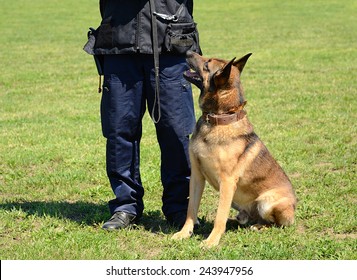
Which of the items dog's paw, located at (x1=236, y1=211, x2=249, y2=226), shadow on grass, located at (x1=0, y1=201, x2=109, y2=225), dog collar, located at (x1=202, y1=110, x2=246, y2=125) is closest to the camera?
dog collar, located at (x1=202, y1=110, x2=246, y2=125)

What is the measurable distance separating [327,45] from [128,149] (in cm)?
1547

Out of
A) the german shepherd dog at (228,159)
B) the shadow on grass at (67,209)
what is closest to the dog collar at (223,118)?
the german shepherd dog at (228,159)

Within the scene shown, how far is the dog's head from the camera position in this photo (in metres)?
5.27

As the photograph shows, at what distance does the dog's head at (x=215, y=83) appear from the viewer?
207 inches

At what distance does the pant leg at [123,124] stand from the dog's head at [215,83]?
54 centimetres

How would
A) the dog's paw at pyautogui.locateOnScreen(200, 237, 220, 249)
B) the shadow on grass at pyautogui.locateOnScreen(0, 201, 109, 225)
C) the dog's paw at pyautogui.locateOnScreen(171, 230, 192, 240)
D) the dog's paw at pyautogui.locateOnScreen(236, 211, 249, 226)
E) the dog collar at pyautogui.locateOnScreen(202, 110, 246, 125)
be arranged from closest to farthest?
the dog's paw at pyautogui.locateOnScreen(200, 237, 220, 249), the dog collar at pyautogui.locateOnScreen(202, 110, 246, 125), the dog's paw at pyautogui.locateOnScreen(171, 230, 192, 240), the dog's paw at pyautogui.locateOnScreen(236, 211, 249, 226), the shadow on grass at pyautogui.locateOnScreen(0, 201, 109, 225)

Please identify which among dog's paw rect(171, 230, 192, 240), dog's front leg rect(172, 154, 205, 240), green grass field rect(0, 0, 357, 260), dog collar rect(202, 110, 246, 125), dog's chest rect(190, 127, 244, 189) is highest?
dog collar rect(202, 110, 246, 125)

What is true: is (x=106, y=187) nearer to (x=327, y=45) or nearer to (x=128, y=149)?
(x=128, y=149)

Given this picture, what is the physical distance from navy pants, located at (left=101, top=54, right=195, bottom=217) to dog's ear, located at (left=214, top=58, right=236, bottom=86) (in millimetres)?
512

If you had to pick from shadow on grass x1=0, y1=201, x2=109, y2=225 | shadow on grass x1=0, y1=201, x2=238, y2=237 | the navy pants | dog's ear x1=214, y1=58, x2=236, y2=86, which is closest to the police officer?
the navy pants

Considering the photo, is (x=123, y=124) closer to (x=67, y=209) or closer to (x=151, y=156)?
(x=67, y=209)

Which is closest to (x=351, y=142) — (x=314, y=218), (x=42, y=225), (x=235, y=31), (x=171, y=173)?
(x=314, y=218)

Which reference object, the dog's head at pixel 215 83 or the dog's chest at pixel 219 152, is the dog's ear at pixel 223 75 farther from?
the dog's chest at pixel 219 152

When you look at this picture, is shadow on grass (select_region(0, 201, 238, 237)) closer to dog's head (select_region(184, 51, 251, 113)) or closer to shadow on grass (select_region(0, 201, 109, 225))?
shadow on grass (select_region(0, 201, 109, 225))
